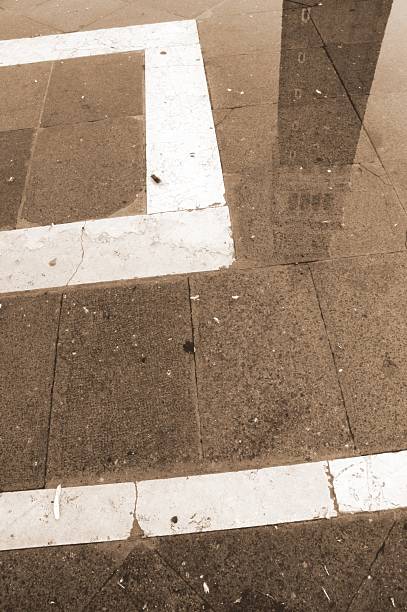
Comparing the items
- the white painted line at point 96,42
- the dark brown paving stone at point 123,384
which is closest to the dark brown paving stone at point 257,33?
the white painted line at point 96,42

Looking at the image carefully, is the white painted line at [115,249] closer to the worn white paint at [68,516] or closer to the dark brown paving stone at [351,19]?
the worn white paint at [68,516]

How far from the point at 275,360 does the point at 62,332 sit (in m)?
1.67

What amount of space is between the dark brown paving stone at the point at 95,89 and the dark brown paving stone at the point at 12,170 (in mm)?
410

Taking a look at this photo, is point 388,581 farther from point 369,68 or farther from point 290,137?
point 369,68

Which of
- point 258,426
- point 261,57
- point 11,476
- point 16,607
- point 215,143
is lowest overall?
point 16,607

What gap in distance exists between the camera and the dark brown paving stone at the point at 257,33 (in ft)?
22.1

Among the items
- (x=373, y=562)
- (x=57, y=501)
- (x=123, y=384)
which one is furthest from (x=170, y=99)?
(x=373, y=562)

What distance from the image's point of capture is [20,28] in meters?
7.67

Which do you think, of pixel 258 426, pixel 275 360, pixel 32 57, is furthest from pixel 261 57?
pixel 258 426

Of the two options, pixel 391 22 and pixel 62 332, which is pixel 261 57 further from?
pixel 62 332

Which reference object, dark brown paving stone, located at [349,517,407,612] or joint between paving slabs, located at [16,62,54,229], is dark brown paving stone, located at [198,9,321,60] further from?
dark brown paving stone, located at [349,517,407,612]

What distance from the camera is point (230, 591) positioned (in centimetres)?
265

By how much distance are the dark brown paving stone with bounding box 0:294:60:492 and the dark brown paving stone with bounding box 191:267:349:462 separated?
112cm

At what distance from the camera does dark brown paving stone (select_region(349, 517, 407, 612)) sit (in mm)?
2562
